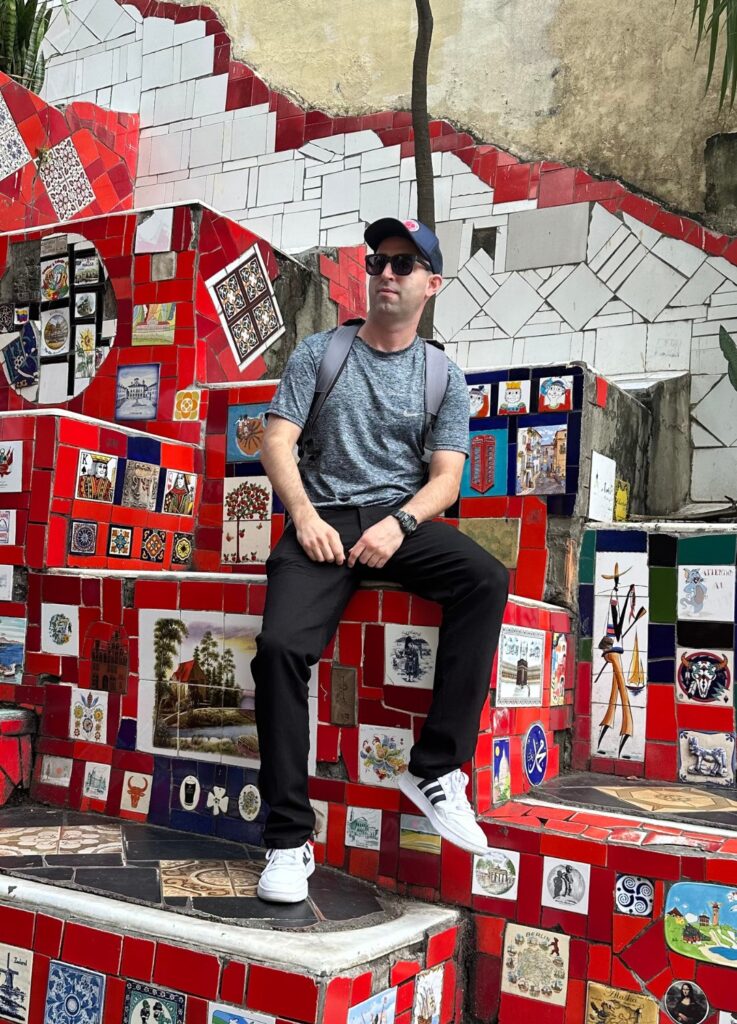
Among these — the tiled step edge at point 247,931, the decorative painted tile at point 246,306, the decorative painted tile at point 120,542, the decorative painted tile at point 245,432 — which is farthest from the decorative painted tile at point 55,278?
the tiled step edge at point 247,931

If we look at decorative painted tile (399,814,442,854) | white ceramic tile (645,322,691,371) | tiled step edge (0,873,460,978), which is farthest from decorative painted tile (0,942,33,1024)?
white ceramic tile (645,322,691,371)

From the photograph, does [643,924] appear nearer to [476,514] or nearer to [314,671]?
[314,671]

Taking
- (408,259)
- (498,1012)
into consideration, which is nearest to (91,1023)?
(498,1012)

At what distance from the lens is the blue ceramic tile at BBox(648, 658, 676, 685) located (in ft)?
10.9

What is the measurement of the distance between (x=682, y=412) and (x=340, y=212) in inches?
102

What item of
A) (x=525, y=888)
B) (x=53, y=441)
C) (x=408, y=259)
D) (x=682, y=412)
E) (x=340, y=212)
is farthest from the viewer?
(x=340, y=212)

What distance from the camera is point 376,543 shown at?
263 centimetres

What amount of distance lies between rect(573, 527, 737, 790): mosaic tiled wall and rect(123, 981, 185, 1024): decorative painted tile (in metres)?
1.64

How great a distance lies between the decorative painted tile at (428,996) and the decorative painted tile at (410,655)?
0.67m

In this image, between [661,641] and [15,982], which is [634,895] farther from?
[15,982]

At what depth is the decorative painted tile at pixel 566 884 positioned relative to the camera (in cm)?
254

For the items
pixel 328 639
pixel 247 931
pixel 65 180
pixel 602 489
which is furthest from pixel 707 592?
pixel 65 180

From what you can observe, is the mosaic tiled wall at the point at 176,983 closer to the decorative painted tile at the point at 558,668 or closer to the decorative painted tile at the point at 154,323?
the decorative painted tile at the point at 558,668

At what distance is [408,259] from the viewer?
9.25 ft
